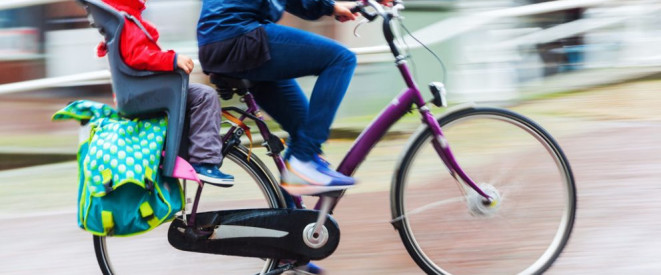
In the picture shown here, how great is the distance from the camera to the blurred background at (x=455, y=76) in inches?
250

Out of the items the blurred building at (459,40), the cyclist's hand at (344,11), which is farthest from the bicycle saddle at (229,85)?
the blurred building at (459,40)

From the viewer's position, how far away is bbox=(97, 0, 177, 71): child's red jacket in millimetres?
3570

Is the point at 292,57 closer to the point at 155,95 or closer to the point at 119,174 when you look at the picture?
the point at 155,95

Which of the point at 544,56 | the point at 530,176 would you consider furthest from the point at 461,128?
the point at 544,56

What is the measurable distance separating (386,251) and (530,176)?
0.95m

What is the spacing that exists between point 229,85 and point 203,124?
0.77ft

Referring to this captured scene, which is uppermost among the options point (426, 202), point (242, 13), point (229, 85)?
point (242, 13)

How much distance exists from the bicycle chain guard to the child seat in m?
0.39

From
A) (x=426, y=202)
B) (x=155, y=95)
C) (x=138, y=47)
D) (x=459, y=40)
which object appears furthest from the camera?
(x=459, y=40)

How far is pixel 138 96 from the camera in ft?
12.1

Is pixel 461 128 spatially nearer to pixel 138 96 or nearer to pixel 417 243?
pixel 417 243

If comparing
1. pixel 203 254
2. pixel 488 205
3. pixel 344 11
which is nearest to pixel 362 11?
pixel 344 11

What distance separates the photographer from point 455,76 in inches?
307

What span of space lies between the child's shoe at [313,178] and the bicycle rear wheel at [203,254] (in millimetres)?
155
